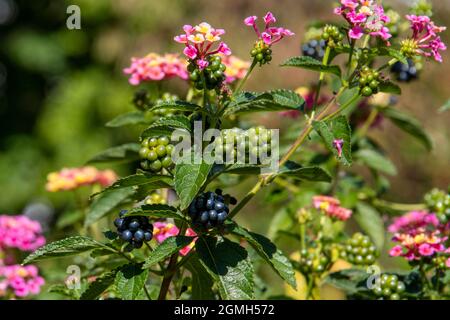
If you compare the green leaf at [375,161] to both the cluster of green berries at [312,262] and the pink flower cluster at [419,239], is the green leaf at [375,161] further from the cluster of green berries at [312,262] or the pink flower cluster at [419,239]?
the cluster of green berries at [312,262]

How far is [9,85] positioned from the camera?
255 inches

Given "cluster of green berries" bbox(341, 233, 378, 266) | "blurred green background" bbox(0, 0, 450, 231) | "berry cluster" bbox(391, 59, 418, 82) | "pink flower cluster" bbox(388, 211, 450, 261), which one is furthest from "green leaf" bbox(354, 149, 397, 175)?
"blurred green background" bbox(0, 0, 450, 231)

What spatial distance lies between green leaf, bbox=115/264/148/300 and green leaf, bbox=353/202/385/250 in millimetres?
960

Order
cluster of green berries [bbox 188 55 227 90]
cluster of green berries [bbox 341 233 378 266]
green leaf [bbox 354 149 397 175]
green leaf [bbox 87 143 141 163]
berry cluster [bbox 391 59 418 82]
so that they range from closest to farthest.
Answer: cluster of green berries [bbox 188 55 227 90], cluster of green berries [bbox 341 233 378 266], green leaf [bbox 87 143 141 163], berry cluster [bbox 391 59 418 82], green leaf [bbox 354 149 397 175]

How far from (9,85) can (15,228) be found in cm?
488

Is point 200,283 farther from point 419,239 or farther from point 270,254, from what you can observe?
point 419,239

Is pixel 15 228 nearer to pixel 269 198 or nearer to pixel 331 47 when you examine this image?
pixel 269 198

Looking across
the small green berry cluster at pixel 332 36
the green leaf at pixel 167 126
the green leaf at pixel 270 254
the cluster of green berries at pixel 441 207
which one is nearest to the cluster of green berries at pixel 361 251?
the cluster of green berries at pixel 441 207

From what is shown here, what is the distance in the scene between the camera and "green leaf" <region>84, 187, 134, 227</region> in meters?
1.69

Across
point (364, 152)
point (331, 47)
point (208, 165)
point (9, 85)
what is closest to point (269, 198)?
point (364, 152)

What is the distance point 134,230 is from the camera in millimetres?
1245

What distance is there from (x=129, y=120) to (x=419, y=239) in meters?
0.70

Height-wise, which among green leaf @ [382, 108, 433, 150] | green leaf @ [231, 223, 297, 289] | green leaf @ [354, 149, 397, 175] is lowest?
green leaf @ [231, 223, 297, 289]

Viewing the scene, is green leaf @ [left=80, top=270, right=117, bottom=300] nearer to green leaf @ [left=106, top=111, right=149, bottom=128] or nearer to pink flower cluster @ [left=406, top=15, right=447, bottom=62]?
green leaf @ [left=106, top=111, right=149, bottom=128]
